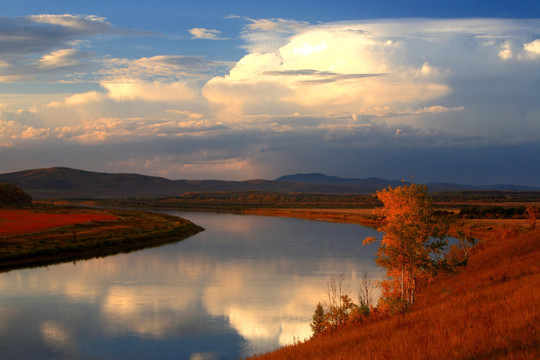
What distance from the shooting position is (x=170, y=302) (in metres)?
23.1

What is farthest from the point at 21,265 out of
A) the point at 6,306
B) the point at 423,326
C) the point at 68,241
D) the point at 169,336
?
the point at 423,326

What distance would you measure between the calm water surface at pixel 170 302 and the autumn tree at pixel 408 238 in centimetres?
390

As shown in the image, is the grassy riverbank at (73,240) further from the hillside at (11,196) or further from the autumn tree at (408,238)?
the hillside at (11,196)

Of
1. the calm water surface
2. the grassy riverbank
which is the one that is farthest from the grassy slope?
the grassy riverbank

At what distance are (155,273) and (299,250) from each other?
14.6 metres

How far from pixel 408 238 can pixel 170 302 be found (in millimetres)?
11619

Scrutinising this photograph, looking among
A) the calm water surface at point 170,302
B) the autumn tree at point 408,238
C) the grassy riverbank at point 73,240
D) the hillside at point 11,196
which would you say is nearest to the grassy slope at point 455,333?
the autumn tree at point 408,238

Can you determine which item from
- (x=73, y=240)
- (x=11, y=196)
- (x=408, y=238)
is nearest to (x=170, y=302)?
(x=408, y=238)

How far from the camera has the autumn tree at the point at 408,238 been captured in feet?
56.9

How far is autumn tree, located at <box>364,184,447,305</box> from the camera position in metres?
17.3

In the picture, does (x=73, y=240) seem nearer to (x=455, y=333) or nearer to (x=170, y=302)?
(x=170, y=302)

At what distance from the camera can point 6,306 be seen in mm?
22547

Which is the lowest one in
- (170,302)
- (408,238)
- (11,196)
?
(170,302)

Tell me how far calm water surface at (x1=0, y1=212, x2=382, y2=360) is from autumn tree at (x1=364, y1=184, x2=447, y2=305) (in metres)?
3.90
